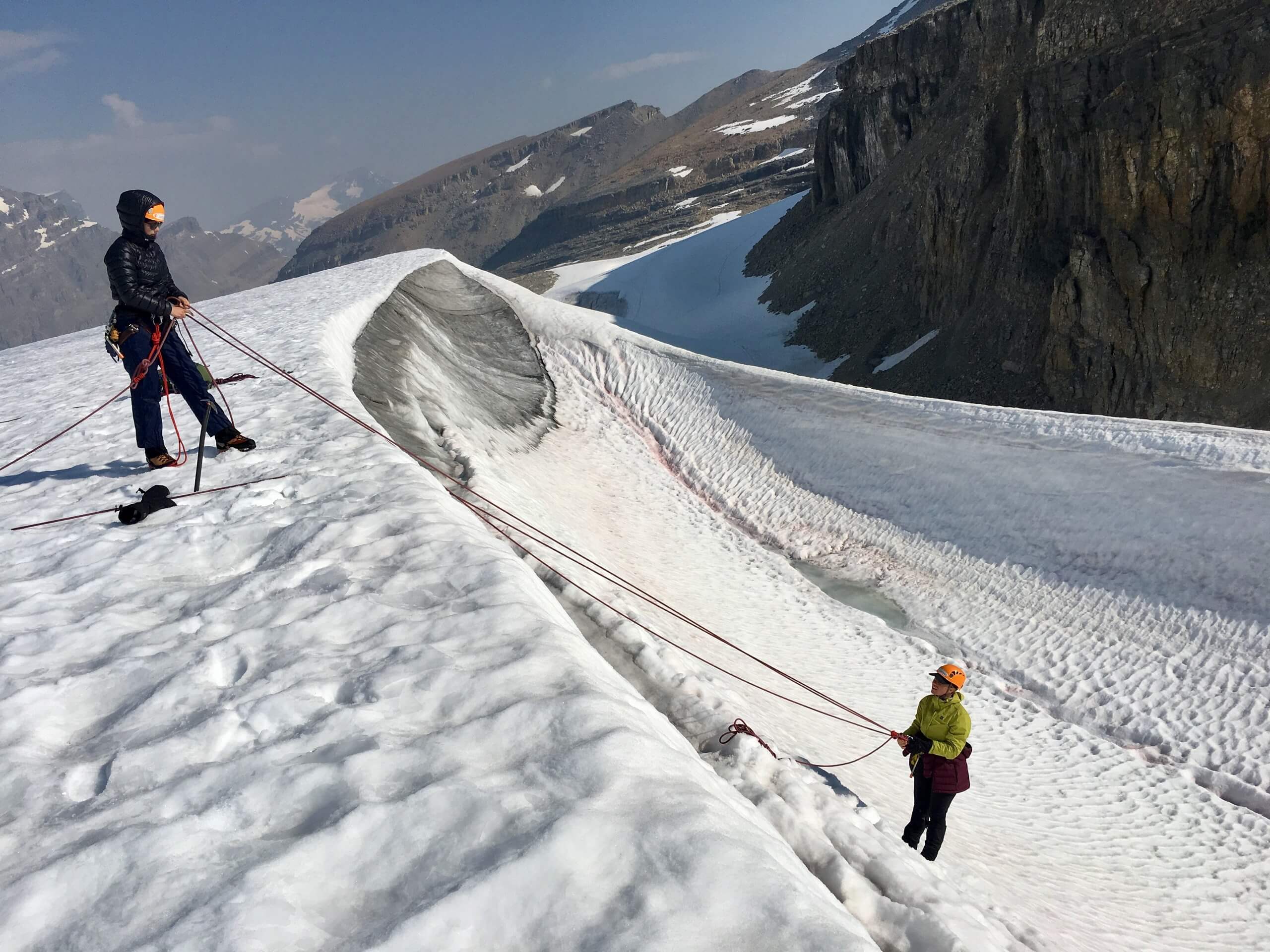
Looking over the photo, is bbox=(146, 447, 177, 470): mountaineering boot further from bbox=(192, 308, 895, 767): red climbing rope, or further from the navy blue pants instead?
bbox=(192, 308, 895, 767): red climbing rope

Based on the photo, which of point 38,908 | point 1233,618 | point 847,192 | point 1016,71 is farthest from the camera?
point 847,192

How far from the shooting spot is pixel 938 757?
555 cm

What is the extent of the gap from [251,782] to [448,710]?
2.65 feet

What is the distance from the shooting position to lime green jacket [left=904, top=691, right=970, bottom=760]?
546cm

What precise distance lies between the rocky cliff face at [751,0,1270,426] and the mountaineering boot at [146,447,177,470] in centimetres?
2299

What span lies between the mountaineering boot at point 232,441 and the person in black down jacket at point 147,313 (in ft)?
0.60

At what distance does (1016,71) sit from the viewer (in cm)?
2883

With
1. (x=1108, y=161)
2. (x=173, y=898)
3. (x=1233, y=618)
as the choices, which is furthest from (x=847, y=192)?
(x=173, y=898)

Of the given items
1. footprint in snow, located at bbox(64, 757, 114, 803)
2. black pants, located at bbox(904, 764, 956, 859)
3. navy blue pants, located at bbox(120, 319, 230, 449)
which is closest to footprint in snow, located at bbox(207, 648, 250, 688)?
footprint in snow, located at bbox(64, 757, 114, 803)

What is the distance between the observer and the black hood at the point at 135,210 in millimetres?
6098

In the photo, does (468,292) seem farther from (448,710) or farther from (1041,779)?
(448,710)

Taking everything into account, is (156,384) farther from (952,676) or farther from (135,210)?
(952,676)

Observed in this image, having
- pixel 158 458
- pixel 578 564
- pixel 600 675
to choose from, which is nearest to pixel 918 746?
pixel 600 675

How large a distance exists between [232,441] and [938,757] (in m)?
6.12
